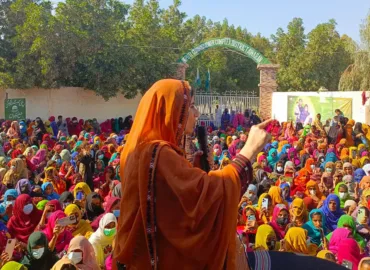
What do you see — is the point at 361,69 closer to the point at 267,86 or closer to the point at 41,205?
the point at 267,86

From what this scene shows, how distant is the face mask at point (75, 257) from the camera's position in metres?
3.58

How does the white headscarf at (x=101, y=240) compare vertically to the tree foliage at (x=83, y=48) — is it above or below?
below

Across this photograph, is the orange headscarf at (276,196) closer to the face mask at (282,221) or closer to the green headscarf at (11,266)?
the face mask at (282,221)

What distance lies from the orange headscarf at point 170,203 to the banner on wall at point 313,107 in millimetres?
13434

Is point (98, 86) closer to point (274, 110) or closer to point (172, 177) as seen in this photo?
point (274, 110)

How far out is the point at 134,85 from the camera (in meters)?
17.6

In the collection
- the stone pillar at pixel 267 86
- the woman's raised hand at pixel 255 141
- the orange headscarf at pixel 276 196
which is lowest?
the orange headscarf at pixel 276 196

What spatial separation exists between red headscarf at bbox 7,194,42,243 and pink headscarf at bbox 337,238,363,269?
9.64 feet

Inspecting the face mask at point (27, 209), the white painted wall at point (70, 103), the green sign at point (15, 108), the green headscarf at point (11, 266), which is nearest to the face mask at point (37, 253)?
the green headscarf at point (11, 266)

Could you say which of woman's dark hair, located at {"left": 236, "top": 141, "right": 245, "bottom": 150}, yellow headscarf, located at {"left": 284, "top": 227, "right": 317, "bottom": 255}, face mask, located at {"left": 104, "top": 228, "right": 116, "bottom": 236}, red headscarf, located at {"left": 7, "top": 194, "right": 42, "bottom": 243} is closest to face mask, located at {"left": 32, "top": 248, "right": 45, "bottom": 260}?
face mask, located at {"left": 104, "top": 228, "right": 116, "bottom": 236}

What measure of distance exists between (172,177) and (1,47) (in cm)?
1704

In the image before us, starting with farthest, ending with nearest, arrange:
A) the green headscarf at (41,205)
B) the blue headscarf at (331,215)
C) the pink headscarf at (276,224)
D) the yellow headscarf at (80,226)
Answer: the green headscarf at (41,205), the blue headscarf at (331,215), the pink headscarf at (276,224), the yellow headscarf at (80,226)

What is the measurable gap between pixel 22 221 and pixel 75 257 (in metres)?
1.64

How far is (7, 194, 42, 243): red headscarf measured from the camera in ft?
16.2
